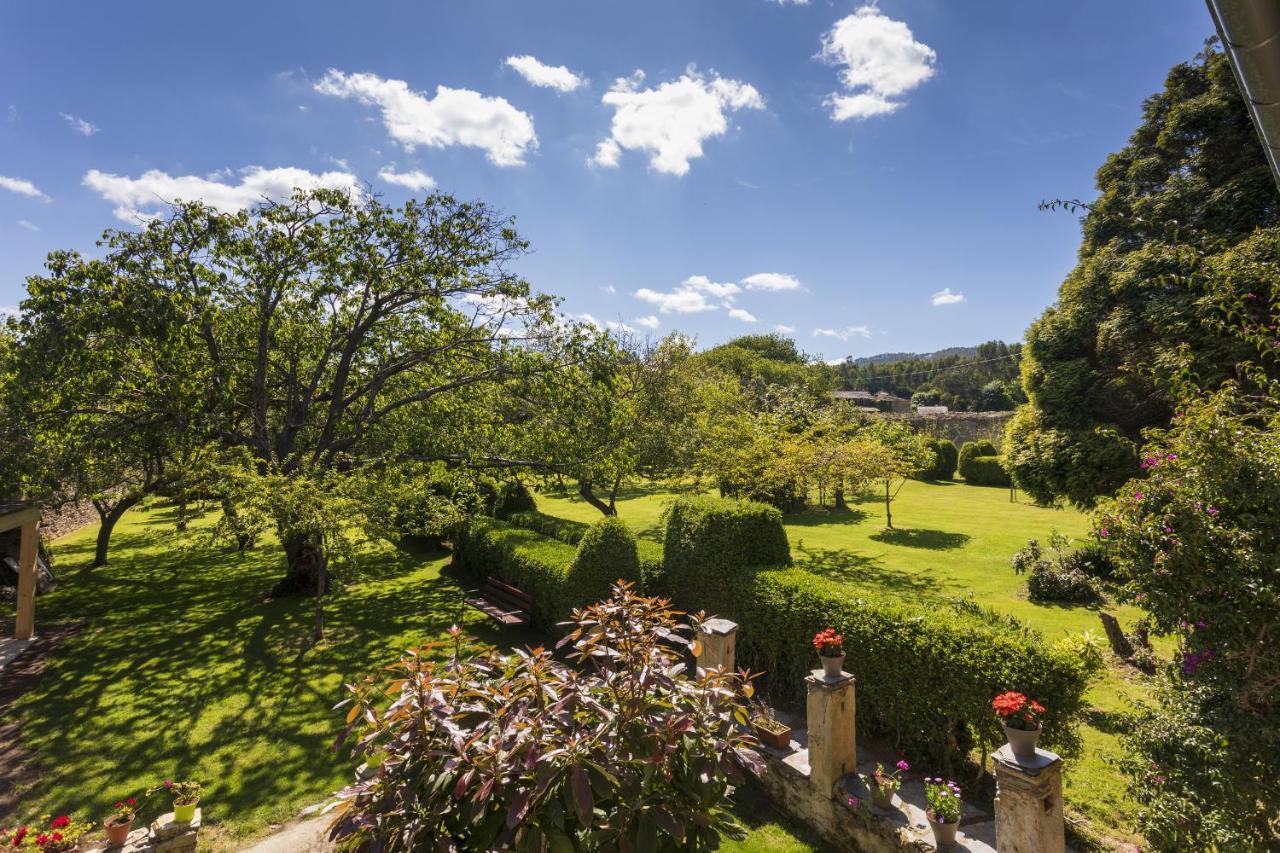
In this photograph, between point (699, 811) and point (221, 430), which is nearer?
point (699, 811)

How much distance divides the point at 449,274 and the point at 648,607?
11298 mm

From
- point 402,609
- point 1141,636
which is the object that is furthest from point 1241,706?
point 402,609

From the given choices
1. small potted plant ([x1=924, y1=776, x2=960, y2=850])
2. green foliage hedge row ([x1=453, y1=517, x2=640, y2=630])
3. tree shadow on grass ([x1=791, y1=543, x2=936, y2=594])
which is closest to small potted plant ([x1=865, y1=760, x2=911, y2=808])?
small potted plant ([x1=924, y1=776, x2=960, y2=850])

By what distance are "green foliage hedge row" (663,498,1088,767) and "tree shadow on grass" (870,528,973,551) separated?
453 inches

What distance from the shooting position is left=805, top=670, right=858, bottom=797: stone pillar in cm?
512

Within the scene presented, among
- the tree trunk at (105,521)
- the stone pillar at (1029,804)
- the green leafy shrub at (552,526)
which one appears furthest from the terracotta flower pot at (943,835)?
the tree trunk at (105,521)

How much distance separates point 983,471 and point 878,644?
3091 cm

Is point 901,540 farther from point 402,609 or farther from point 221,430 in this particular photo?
point 221,430

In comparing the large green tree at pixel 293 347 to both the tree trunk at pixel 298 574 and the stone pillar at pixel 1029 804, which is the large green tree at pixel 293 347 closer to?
the tree trunk at pixel 298 574

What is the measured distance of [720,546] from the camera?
7938mm

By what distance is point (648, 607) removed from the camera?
4.14m

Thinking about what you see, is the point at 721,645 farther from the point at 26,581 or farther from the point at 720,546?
the point at 26,581


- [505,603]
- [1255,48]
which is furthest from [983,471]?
[1255,48]

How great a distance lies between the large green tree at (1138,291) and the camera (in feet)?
33.9
